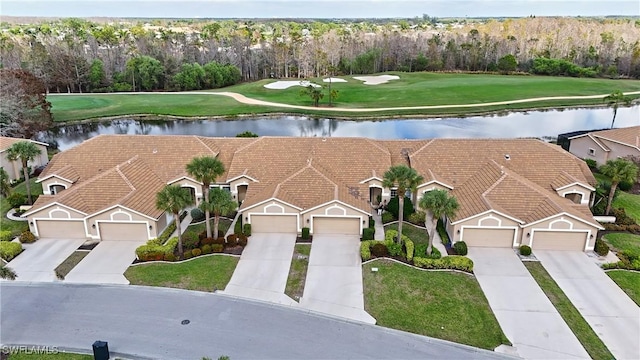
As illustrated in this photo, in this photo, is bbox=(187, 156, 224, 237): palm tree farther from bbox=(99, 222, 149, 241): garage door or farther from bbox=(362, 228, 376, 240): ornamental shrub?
bbox=(362, 228, 376, 240): ornamental shrub

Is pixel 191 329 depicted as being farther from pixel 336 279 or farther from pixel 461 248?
pixel 461 248

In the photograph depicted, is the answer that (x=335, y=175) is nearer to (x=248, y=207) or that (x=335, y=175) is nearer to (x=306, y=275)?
A: (x=248, y=207)

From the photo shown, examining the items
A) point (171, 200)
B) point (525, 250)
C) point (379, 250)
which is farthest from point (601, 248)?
point (171, 200)

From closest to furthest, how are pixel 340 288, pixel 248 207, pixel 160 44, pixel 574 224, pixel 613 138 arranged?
pixel 340 288 → pixel 574 224 → pixel 248 207 → pixel 613 138 → pixel 160 44

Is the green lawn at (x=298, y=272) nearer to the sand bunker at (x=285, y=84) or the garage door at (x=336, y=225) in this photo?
the garage door at (x=336, y=225)

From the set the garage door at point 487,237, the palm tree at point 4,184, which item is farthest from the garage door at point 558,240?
the palm tree at point 4,184

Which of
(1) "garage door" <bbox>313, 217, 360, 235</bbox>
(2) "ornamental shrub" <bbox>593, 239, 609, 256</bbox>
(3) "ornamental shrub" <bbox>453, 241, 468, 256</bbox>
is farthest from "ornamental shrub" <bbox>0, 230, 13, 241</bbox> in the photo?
(2) "ornamental shrub" <bbox>593, 239, 609, 256</bbox>

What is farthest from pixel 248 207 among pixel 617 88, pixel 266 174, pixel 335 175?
pixel 617 88
